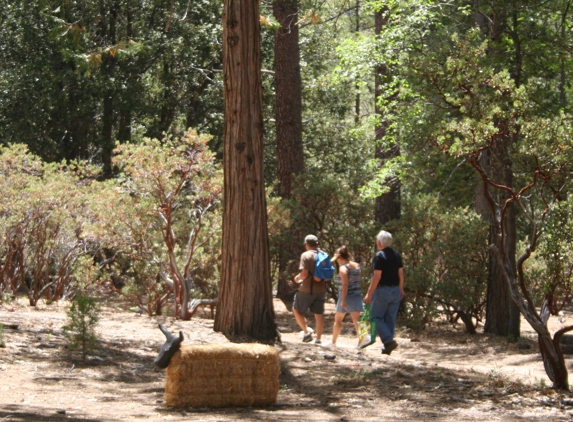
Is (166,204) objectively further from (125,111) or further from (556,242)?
(125,111)

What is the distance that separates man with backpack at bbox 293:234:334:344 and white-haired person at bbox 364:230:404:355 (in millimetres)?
1188

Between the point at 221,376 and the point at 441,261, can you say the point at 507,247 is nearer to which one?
the point at 441,261

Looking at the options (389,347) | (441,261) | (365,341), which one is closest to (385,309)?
(389,347)

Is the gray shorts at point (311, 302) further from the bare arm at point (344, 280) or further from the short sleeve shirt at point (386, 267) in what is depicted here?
the short sleeve shirt at point (386, 267)

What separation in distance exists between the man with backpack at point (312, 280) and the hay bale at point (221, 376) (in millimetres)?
4118

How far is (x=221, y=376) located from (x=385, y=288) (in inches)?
145

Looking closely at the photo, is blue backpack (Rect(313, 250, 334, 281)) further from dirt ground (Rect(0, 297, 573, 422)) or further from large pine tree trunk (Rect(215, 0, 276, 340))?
large pine tree trunk (Rect(215, 0, 276, 340))

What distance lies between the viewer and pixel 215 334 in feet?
33.3

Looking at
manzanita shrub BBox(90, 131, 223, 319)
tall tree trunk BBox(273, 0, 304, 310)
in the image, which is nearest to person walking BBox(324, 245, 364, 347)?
manzanita shrub BBox(90, 131, 223, 319)

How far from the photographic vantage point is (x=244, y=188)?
10.0 m

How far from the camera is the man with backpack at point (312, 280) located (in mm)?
11359

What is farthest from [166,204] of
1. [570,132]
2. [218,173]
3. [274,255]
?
[570,132]

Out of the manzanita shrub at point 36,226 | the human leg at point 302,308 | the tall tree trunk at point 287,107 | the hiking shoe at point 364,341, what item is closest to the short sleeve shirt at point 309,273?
the human leg at point 302,308

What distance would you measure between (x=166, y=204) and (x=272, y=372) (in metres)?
6.03
